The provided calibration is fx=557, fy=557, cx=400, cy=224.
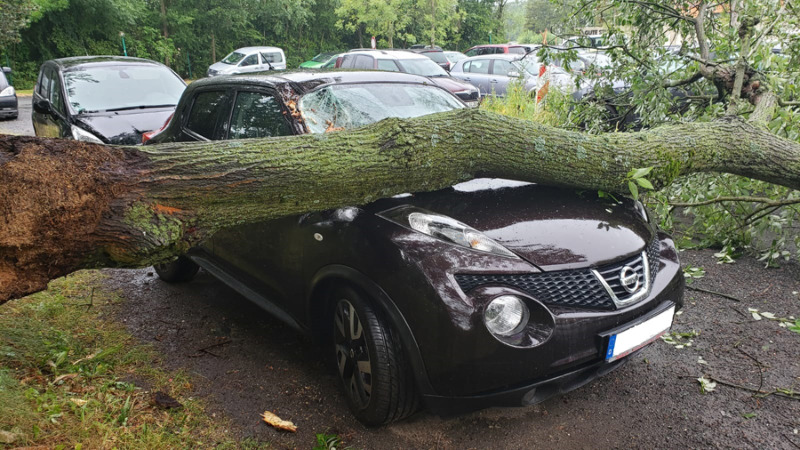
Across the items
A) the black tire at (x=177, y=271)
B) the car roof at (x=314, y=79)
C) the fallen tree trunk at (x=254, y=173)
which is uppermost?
the car roof at (x=314, y=79)

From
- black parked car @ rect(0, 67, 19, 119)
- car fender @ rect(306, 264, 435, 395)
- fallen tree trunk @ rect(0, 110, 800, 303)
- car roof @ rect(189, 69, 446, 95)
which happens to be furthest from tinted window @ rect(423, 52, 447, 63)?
car fender @ rect(306, 264, 435, 395)

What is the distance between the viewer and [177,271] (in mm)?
Answer: 4672

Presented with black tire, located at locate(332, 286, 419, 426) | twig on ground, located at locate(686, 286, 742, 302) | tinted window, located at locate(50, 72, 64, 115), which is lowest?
twig on ground, located at locate(686, 286, 742, 302)

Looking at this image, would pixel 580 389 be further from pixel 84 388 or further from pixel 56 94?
pixel 56 94

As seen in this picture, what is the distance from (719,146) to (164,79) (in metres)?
7.71

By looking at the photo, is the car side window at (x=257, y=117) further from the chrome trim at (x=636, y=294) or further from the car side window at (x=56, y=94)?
the car side window at (x=56, y=94)

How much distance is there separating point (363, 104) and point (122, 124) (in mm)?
4951

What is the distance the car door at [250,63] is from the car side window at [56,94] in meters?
14.9

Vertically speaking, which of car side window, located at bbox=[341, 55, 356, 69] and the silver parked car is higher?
car side window, located at bbox=[341, 55, 356, 69]

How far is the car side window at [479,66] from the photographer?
49.3 feet

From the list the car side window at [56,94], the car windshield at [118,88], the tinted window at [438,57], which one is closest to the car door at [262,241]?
the car windshield at [118,88]

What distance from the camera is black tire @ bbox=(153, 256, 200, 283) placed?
4.63 meters

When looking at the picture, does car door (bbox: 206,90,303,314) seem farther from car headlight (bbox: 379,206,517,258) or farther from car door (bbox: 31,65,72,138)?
car door (bbox: 31,65,72,138)

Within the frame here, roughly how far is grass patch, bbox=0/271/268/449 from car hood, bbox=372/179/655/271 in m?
1.51
